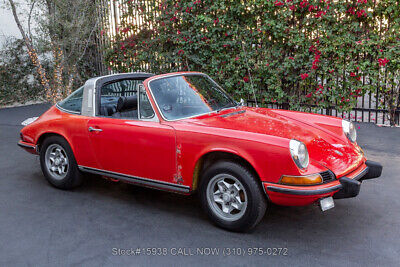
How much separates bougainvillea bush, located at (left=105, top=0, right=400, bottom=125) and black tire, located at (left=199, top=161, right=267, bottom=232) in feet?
16.9

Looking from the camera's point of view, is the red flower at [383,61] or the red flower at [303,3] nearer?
the red flower at [383,61]

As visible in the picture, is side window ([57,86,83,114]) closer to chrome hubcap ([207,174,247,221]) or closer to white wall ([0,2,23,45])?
chrome hubcap ([207,174,247,221])

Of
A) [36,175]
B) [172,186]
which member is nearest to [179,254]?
[172,186]

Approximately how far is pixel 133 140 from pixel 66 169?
1.39 m

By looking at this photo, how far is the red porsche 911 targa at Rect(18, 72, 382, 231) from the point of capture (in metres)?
3.45

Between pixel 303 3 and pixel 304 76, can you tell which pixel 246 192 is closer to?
pixel 304 76

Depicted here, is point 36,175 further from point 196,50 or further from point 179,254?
point 196,50

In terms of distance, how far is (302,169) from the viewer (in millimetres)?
3371

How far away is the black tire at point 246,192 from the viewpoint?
11.5ft

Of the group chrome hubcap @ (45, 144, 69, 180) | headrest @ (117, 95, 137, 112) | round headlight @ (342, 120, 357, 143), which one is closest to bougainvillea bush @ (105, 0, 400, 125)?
round headlight @ (342, 120, 357, 143)

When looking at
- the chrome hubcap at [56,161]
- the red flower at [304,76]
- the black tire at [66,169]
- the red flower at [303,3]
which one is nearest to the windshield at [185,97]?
the black tire at [66,169]

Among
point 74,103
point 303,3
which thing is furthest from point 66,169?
point 303,3

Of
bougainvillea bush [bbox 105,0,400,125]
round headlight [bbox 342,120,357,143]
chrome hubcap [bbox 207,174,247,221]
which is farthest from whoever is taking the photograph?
bougainvillea bush [bbox 105,0,400,125]

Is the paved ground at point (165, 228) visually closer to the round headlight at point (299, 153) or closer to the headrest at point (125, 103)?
the round headlight at point (299, 153)
